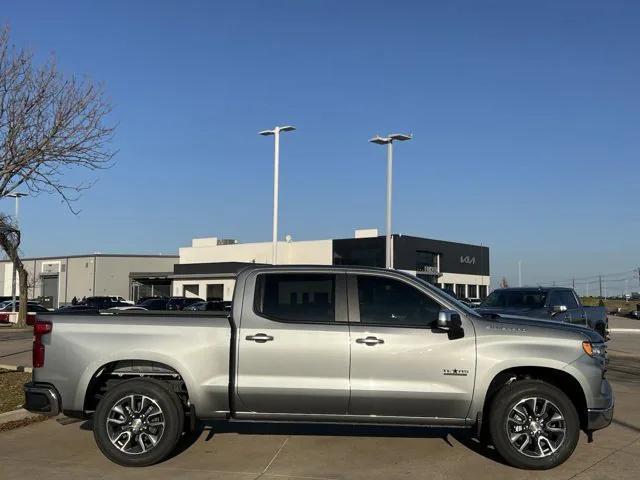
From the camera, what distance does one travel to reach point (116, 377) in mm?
6641

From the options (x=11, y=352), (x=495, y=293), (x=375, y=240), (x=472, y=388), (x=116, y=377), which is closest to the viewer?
(x=472, y=388)

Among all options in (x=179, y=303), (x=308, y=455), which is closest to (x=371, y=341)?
(x=308, y=455)

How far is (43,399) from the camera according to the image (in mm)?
6348

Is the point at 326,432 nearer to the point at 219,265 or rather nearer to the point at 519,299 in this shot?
the point at 519,299

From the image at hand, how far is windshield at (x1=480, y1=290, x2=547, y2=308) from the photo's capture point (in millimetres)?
13688

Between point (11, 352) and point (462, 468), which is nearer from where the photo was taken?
point (462, 468)

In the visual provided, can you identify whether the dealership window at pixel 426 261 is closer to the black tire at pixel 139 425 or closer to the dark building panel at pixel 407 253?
the dark building panel at pixel 407 253

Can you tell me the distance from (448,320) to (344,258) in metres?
Answer: 49.6

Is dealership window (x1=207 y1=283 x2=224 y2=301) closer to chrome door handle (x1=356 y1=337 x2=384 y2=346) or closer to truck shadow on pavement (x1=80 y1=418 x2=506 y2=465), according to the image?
truck shadow on pavement (x1=80 y1=418 x2=506 y2=465)

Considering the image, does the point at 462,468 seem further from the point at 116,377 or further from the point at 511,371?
the point at 116,377

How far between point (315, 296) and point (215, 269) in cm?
5178

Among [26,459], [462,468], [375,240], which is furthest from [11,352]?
[375,240]

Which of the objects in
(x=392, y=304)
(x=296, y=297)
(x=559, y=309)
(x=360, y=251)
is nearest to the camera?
(x=392, y=304)

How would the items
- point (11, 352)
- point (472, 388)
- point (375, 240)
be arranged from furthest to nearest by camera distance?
point (375, 240), point (11, 352), point (472, 388)
